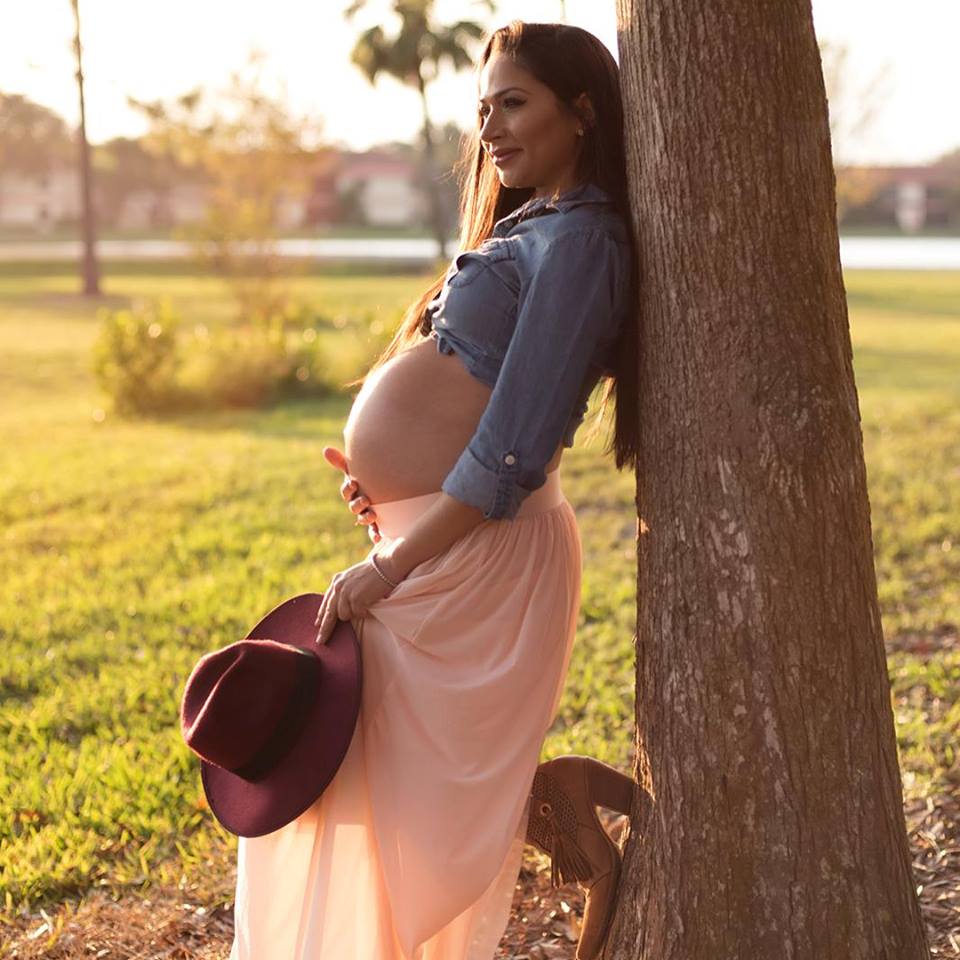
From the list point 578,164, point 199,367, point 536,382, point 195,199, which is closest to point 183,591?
point 578,164

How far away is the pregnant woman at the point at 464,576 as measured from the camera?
90.7 inches

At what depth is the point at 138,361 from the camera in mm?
13430

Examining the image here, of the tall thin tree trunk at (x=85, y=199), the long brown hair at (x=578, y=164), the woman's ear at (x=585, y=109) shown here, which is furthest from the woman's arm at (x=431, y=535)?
the tall thin tree trunk at (x=85, y=199)

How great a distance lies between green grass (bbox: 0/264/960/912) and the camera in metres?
3.88

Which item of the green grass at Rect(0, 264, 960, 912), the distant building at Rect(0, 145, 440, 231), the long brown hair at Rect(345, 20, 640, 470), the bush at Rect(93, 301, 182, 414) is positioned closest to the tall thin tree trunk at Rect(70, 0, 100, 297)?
the bush at Rect(93, 301, 182, 414)

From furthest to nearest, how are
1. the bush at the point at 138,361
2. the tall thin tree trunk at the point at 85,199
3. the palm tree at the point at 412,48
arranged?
the palm tree at the point at 412,48 < the tall thin tree trunk at the point at 85,199 < the bush at the point at 138,361

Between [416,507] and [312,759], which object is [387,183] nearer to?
[416,507]

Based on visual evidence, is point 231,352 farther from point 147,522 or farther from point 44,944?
point 44,944

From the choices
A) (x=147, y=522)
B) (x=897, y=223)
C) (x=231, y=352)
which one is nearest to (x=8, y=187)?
(x=897, y=223)

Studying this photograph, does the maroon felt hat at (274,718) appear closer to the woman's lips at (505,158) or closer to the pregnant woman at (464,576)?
the pregnant woman at (464,576)

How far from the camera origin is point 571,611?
2559 mm

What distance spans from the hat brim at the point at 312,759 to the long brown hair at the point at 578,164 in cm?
53

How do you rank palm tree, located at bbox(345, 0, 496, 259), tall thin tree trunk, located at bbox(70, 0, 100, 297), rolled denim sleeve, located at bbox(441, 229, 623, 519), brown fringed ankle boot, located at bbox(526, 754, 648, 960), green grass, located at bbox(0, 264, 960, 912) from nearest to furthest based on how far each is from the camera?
rolled denim sleeve, located at bbox(441, 229, 623, 519) < brown fringed ankle boot, located at bbox(526, 754, 648, 960) < green grass, located at bbox(0, 264, 960, 912) < tall thin tree trunk, located at bbox(70, 0, 100, 297) < palm tree, located at bbox(345, 0, 496, 259)

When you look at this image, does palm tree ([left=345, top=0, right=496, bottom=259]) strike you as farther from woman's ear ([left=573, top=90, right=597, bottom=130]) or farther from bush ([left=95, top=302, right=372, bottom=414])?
woman's ear ([left=573, top=90, right=597, bottom=130])
